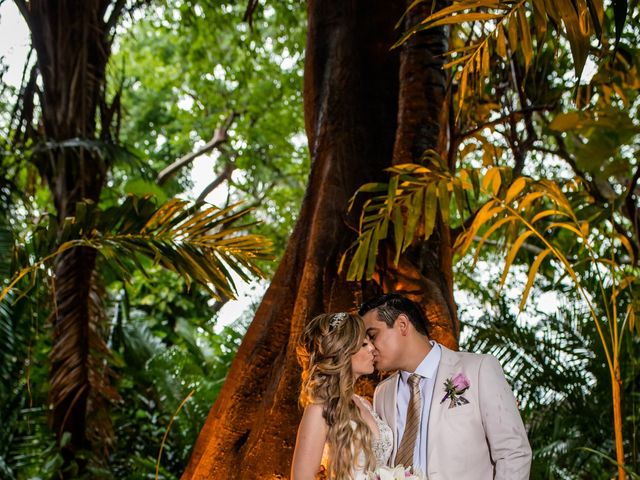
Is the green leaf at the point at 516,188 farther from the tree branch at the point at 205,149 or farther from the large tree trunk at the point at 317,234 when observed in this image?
the tree branch at the point at 205,149

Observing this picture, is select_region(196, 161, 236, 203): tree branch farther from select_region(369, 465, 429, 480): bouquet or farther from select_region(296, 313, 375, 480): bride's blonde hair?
select_region(369, 465, 429, 480): bouquet

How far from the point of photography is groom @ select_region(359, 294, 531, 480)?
2.62 meters

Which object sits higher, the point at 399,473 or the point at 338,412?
the point at 338,412

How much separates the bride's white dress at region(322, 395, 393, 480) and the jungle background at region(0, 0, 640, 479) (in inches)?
23.4

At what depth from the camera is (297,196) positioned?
39.0 feet

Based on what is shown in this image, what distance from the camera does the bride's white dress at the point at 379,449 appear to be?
2834 mm

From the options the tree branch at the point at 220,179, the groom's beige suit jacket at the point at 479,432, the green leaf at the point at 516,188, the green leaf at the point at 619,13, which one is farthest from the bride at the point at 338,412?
the tree branch at the point at 220,179

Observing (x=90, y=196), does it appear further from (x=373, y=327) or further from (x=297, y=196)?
(x=297, y=196)

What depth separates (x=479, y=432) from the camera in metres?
2.68

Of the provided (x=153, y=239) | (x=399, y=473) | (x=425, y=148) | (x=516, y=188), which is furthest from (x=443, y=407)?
(x=153, y=239)

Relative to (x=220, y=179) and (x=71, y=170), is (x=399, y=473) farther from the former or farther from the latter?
(x=220, y=179)

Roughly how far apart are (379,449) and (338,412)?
250 mm

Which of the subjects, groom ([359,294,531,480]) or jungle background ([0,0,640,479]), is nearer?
groom ([359,294,531,480])

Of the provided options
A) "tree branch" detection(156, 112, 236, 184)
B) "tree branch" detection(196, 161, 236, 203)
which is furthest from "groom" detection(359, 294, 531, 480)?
"tree branch" detection(196, 161, 236, 203)
